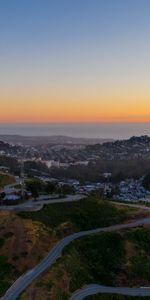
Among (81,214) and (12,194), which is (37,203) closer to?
(12,194)

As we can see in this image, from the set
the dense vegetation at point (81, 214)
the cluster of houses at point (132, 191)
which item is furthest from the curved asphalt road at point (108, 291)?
the cluster of houses at point (132, 191)

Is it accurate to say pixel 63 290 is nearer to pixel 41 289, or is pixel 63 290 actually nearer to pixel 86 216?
pixel 41 289

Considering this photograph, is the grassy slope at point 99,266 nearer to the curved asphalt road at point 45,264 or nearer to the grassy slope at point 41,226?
the curved asphalt road at point 45,264

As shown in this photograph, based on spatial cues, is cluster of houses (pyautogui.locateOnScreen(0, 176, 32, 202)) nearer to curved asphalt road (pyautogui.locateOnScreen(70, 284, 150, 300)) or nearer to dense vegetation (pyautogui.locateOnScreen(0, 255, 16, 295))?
dense vegetation (pyautogui.locateOnScreen(0, 255, 16, 295))

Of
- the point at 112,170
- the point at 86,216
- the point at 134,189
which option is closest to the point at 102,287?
the point at 86,216

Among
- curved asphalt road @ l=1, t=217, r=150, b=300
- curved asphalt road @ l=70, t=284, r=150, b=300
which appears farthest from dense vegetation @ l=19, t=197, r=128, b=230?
curved asphalt road @ l=70, t=284, r=150, b=300
